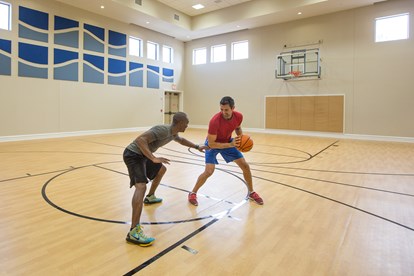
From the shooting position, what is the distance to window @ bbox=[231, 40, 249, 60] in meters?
14.6

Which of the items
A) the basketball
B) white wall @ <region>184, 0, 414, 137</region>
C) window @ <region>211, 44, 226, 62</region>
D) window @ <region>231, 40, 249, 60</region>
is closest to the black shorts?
the basketball

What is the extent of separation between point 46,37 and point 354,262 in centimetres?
1201

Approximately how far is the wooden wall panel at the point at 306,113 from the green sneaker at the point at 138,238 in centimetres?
1150

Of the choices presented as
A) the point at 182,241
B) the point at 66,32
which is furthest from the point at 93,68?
the point at 182,241

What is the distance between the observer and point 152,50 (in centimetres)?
1484

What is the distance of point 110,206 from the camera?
11.5 ft

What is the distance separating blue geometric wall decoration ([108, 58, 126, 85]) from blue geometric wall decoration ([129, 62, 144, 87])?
41 centimetres

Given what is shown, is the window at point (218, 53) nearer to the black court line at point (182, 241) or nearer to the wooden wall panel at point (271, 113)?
the wooden wall panel at point (271, 113)

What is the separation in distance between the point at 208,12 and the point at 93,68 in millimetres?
6172

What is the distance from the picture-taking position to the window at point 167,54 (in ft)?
50.8

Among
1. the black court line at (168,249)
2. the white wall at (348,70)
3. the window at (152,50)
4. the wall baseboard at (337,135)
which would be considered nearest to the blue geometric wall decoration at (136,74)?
the window at (152,50)

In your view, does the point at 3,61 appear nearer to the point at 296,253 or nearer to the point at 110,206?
the point at 110,206

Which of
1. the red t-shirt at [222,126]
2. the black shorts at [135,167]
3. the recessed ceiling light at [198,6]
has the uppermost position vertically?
the recessed ceiling light at [198,6]

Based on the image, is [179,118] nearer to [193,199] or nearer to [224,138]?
[224,138]
